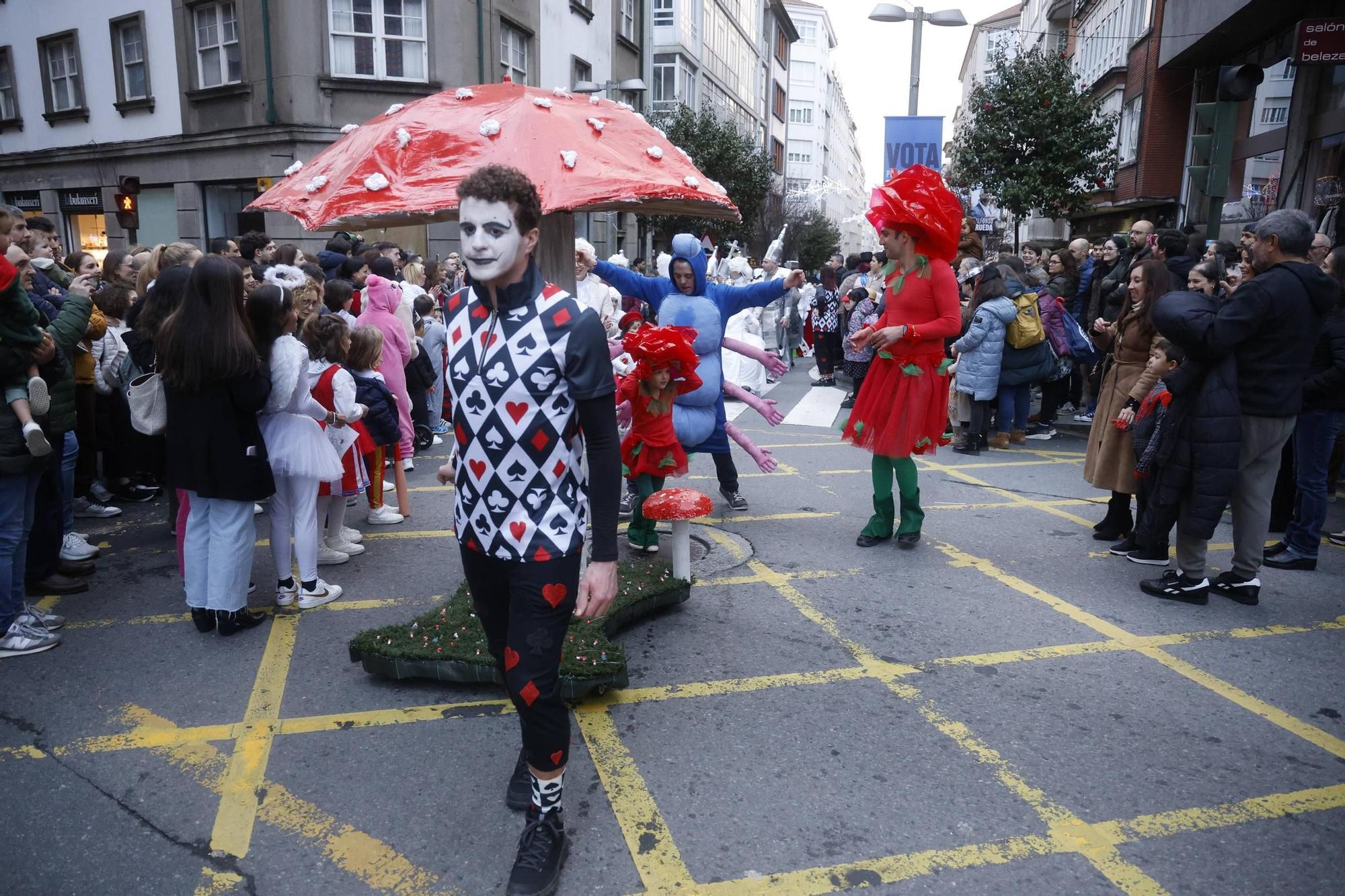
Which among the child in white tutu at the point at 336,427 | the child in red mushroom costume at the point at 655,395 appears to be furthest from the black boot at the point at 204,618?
the child in red mushroom costume at the point at 655,395

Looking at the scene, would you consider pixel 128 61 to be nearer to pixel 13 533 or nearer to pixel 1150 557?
pixel 13 533

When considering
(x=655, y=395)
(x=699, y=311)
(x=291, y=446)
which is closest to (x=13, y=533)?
(x=291, y=446)

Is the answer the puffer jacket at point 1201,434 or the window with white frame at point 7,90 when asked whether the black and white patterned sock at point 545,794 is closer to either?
the puffer jacket at point 1201,434

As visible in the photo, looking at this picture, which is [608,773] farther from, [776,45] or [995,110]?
[776,45]

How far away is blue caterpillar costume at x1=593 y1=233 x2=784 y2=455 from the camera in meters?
5.79

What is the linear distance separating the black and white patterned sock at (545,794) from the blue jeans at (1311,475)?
5133mm

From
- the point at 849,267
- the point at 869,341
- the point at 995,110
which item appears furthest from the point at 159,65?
the point at 869,341

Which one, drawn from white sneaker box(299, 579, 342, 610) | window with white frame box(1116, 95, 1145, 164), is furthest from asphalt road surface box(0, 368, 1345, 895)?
window with white frame box(1116, 95, 1145, 164)

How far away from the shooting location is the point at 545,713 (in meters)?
2.58

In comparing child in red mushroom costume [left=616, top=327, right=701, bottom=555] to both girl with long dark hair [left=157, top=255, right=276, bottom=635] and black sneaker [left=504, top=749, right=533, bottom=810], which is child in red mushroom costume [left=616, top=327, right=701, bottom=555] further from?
black sneaker [left=504, top=749, right=533, bottom=810]

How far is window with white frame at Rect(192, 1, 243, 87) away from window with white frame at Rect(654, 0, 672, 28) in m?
17.9

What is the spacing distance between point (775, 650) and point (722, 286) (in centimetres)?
268

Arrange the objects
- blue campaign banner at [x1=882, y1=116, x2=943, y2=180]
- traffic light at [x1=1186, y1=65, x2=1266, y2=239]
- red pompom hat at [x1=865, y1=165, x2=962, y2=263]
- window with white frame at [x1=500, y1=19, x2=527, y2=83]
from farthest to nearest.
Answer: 1. window with white frame at [x1=500, y1=19, x2=527, y2=83]
2. blue campaign banner at [x1=882, y1=116, x2=943, y2=180]
3. traffic light at [x1=1186, y1=65, x2=1266, y2=239]
4. red pompom hat at [x1=865, y1=165, x2=962, y2=263]

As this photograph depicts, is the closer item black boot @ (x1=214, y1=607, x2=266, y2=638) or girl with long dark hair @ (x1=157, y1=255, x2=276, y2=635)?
girl with long dark hair @ (x1=157, y1=255, x2=276, y2=635)
